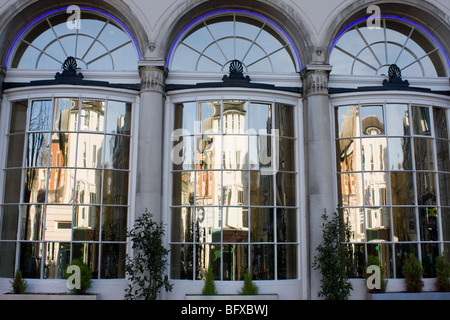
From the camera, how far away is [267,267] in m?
12.8

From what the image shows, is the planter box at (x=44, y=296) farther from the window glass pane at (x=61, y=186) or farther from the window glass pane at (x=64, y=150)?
the window glass pane at (x=64, y=150)

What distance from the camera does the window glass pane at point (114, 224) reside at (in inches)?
503

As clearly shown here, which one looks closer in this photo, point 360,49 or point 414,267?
point 414,267

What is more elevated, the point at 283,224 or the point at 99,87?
the point at 99,87

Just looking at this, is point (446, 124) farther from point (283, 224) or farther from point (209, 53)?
point (209, 53)

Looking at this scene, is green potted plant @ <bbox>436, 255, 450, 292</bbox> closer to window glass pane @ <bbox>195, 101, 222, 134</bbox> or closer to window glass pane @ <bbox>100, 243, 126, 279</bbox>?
window glass pane @ <bbox>195, 101, 222, 134</bbox>

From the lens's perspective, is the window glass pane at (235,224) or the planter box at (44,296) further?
the window glass pane at (235,224)

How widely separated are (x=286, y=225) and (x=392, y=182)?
3.41 metres

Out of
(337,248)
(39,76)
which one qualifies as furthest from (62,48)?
(337,248)

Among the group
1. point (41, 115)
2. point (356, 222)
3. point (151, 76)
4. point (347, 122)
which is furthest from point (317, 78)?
point (41, 115)

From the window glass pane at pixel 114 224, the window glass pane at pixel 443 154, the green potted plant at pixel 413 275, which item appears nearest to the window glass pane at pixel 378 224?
the green potted plant at pixel 413 275

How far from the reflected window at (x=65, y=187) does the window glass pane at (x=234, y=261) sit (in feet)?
9.99

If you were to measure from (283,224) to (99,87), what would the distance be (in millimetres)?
6866

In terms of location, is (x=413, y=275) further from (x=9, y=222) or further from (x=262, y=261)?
(x=9, y=222)
